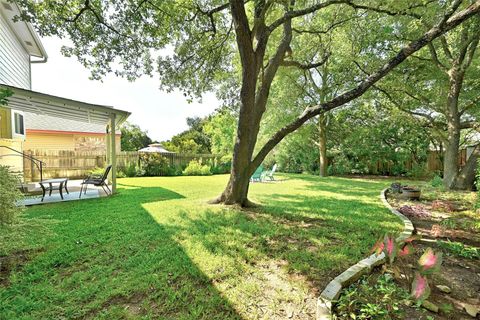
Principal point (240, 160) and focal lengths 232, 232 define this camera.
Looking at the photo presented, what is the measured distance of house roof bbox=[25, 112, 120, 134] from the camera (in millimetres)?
12625

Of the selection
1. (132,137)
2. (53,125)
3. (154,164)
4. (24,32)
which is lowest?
(154,164)

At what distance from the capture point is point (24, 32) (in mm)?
8562

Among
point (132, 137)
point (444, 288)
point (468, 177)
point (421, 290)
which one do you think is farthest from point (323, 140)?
point (132, 137)

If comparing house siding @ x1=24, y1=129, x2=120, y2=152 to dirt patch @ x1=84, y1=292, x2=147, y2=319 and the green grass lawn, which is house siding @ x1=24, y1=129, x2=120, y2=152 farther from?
dirt patch @ x1=84, y1=292, x2=147, y2=319

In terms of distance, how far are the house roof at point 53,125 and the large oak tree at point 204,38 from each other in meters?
8.67

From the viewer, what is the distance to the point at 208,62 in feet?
24.4

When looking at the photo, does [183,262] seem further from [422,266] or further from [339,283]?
[422,266]

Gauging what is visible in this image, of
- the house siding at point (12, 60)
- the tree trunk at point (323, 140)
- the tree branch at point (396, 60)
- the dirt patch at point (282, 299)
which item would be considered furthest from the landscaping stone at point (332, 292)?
the tree trunk at point (323, 140)

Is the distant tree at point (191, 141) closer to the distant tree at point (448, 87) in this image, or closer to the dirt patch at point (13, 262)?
the distant tree at point (448, 87)

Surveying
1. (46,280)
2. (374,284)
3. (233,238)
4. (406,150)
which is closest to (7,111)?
(46,280)

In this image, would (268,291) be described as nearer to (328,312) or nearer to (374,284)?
(328,312)

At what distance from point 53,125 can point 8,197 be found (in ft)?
44.1

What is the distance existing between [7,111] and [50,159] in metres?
6.51

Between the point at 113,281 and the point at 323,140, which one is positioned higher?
the point at 323,140
